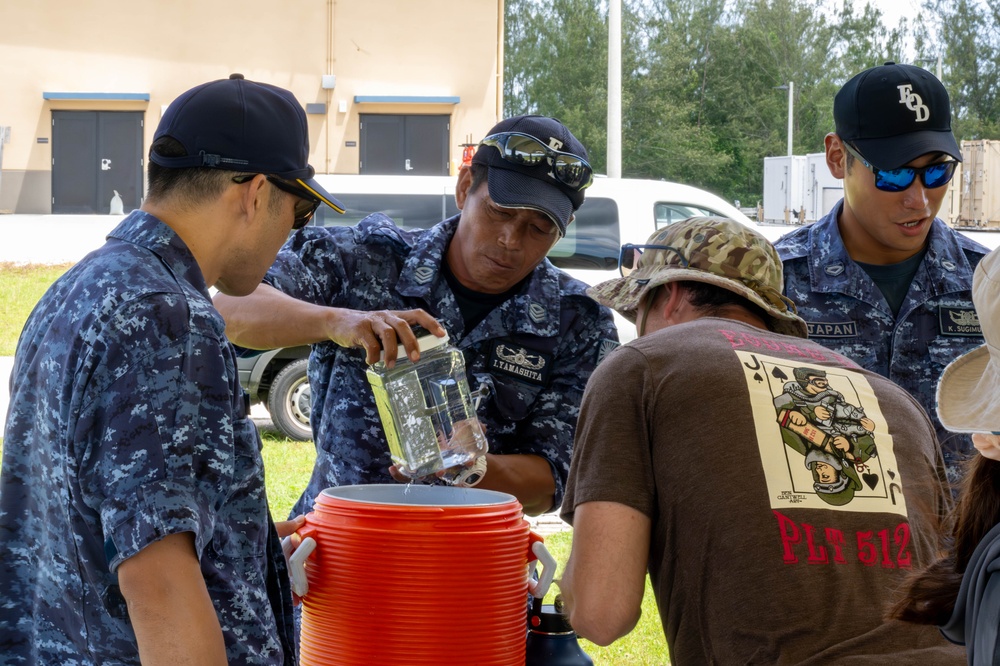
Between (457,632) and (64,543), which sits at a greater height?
(64,543)

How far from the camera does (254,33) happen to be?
80.9 ft

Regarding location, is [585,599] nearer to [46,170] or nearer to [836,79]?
[46,170]

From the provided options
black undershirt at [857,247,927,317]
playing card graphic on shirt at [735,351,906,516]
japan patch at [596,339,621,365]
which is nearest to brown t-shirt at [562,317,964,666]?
playing card graphic on shirt at [735,351,906,516]

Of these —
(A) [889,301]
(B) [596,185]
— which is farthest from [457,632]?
(B) [596,185]

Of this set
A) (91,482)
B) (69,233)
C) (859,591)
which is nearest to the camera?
(91,482)

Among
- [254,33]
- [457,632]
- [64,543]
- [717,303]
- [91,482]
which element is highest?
[254,33]

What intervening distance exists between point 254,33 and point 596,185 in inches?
697

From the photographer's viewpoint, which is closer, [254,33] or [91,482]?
[91,482]

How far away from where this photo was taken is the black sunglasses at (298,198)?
1908 millimetres

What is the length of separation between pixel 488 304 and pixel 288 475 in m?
4.66

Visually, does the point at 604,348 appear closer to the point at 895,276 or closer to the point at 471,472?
the point at 471,472

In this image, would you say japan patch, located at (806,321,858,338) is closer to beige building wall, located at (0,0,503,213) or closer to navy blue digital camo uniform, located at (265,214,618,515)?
navy blue digital camo uniform, located at (265,214,618,515)

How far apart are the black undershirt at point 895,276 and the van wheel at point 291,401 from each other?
5.49m

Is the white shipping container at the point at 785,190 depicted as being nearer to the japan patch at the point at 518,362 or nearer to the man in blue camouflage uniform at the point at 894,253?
the man in blue camouflage uniform at the point at 894,253
